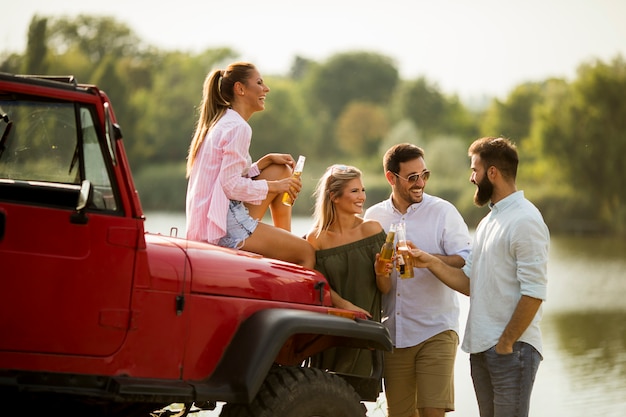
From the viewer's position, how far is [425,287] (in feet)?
20.5

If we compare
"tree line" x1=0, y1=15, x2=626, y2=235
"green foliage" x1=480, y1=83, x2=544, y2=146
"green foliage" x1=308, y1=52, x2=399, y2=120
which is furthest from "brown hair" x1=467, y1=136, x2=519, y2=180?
"green foliage" x1=308, y1=52, x2=399, y2=120

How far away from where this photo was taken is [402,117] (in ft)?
313

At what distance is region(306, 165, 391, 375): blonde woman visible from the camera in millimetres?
5824

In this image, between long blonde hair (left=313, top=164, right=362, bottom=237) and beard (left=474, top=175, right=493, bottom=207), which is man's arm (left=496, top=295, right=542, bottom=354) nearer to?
beard (left=474, top=175, right=493, bottom=207)

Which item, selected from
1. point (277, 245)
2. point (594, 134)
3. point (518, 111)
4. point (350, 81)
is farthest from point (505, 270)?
point (350, 81)

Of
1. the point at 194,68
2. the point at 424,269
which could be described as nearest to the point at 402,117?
the point at 194,68

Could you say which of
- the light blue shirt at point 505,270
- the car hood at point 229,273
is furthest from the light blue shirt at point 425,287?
the car hood at point 229,273

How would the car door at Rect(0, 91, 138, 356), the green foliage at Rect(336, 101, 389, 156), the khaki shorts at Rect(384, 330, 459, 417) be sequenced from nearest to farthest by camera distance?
the car door at Rect(0, 91, 138, 356) < the khaki shorts at Rect(384, 330, 459, 417) < the green foliage at Rect(336, 101, 389, 156)

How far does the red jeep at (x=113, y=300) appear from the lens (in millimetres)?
4566

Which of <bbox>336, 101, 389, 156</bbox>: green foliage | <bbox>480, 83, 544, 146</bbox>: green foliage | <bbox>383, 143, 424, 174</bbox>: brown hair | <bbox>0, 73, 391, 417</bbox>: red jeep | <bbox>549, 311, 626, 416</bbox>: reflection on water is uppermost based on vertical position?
<bbox>480, 83, 544, 146</bbox>: green foliage

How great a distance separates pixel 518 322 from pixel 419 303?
897 mm

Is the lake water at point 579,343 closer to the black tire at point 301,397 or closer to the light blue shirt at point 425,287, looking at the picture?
the light blue shirt at point 425,287

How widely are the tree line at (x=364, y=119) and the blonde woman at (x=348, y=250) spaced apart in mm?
22511

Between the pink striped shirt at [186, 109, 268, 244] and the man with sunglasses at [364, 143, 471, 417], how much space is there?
3.15ft
